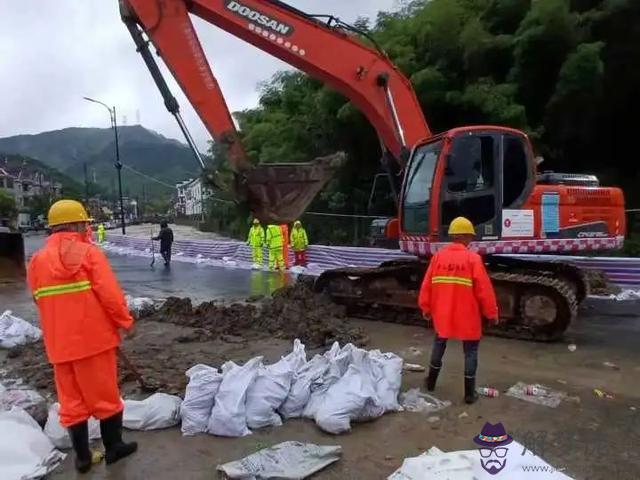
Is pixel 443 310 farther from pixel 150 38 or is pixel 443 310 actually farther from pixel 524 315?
pixel 150 38

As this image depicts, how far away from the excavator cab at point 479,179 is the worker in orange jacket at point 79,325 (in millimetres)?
4857

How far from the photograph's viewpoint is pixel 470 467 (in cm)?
352

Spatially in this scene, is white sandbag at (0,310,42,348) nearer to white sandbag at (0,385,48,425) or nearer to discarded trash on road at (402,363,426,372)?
white sandbag at (0,385,48,425)

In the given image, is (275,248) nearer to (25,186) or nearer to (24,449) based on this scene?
(24,449)

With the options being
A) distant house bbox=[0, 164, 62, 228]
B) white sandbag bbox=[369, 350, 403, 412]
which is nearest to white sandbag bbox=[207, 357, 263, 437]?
white sandbag bbox=[369, 350, 403, 412]

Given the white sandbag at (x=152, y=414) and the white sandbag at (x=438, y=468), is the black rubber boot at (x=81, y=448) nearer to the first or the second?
the white sandbag at (x=152, y=414)

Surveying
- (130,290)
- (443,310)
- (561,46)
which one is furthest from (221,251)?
(443,310)

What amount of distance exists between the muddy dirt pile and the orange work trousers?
3.67m

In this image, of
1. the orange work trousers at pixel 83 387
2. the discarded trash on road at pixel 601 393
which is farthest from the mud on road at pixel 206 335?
the discarded trash on road at pixel 601 393

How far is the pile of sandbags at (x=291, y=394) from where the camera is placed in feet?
15.3

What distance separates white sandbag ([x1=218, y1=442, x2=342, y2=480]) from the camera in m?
3.83

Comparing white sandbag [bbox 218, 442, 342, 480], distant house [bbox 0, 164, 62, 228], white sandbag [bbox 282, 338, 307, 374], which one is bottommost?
white sandbag [bbox 218, 442, 342, 480]

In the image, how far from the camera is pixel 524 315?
7.80 m

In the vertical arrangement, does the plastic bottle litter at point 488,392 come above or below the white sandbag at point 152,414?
below
